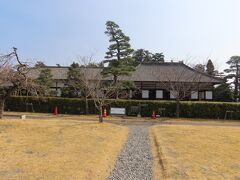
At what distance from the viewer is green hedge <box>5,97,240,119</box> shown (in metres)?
35.5

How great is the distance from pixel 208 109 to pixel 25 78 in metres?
20.9

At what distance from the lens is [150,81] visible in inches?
1807

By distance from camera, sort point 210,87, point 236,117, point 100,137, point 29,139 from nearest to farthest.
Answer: point 29,139 → point 100,137 → point 236,117 → point 210,87

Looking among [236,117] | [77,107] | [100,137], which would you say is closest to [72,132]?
[100,137]

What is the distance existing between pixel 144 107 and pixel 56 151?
22.9m

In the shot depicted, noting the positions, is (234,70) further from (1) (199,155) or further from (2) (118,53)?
(1) (199,155)

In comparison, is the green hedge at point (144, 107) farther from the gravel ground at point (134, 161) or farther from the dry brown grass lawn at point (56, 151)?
the gravel ground at point (134, 161)

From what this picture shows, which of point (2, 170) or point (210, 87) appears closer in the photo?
point (2, 170)

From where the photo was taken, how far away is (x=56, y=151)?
14016 mm

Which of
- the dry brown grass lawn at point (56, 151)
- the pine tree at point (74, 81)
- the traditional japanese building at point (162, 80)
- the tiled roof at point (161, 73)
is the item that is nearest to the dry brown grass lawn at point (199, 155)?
the dry brown grass lawn at point (56, 151)

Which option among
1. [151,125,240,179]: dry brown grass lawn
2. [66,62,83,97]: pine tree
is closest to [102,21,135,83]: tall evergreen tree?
[66,62,83,97]: pine tree

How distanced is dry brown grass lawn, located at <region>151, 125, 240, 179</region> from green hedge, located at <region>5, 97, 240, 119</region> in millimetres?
14345

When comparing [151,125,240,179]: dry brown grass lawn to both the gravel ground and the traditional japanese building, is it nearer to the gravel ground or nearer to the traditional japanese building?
the gravel ground

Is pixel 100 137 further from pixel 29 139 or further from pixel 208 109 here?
pixel 208 109
